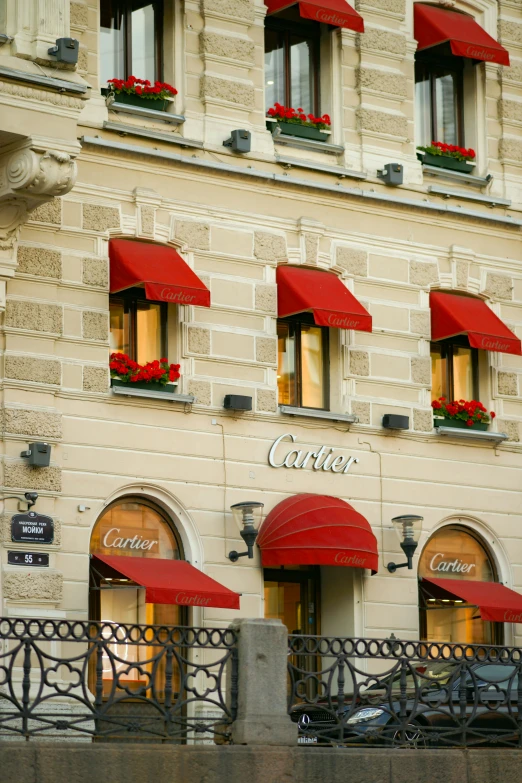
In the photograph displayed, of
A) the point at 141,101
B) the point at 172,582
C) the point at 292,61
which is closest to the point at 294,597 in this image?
the point at 172,582

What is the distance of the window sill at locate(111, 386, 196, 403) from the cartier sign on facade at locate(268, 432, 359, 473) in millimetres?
1568

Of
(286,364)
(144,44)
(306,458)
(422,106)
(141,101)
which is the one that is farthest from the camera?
(422,106)

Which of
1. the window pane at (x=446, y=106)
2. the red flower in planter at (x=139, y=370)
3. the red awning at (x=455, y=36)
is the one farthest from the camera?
the window pane at (x=446, y=106)

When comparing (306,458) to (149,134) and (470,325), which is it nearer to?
→ (470,325)

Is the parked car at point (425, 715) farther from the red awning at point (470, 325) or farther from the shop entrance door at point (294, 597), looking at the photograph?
the red awning at point (470, 325)

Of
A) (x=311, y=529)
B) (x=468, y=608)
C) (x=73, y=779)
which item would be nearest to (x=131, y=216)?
(x=311, y=529)

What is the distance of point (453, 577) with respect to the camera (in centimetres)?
2566

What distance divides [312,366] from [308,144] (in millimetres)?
3305

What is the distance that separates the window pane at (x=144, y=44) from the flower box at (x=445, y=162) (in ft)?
15.7

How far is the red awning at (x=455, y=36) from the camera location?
26125 mm

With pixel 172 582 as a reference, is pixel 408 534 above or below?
above

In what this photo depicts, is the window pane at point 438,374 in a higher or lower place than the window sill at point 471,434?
higher

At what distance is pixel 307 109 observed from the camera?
25688mm

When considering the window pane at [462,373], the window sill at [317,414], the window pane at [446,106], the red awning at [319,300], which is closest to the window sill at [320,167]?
the red awning at [319,300]
